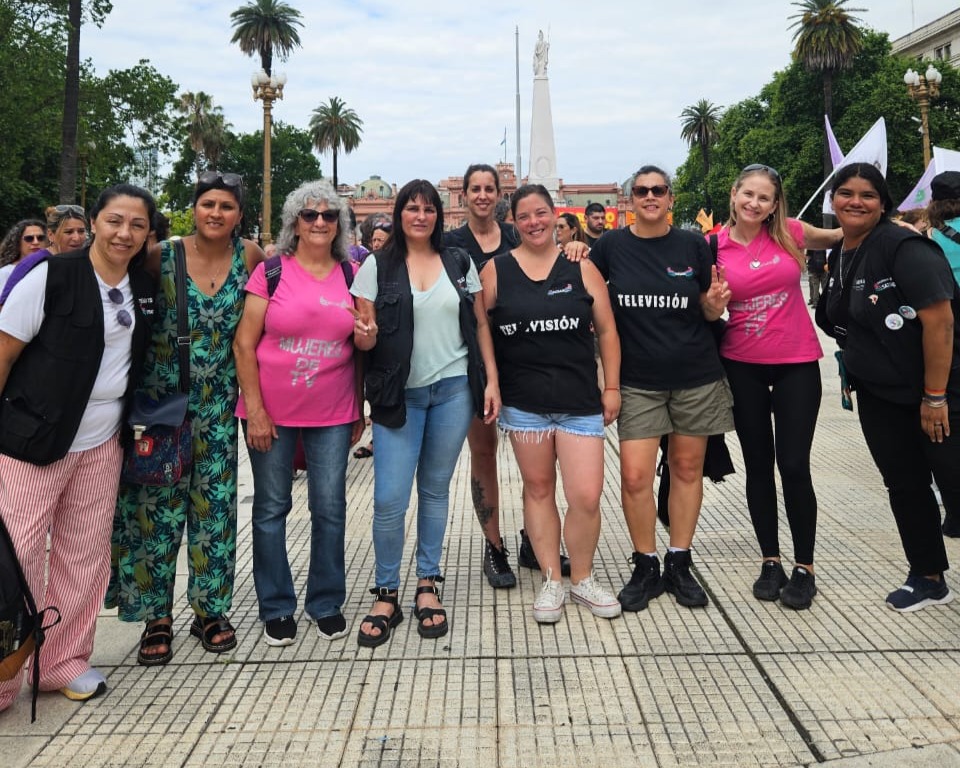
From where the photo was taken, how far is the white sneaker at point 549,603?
141 inches

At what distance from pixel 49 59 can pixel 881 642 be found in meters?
22.9

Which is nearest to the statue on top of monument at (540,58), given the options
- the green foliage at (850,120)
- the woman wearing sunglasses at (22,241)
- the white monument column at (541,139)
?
the white monument column at (541,139)

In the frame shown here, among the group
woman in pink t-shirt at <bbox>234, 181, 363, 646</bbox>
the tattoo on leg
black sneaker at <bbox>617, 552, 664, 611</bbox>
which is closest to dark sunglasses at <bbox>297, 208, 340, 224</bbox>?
woman in pink t-shirt at <bbox>234, 181, 363, 646</bbox>

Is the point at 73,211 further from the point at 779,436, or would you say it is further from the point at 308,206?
the point at 779,436

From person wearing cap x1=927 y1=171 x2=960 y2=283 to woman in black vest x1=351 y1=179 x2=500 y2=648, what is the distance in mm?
2760

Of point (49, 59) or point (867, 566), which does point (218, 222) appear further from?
point (49, 59)

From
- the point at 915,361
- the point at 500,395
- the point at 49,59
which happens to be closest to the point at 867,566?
the point at 915,361

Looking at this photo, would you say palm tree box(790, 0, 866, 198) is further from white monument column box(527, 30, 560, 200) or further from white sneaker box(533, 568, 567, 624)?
white sneaker box(533, 568, 567, 624)

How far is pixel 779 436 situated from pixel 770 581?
27.5 inches

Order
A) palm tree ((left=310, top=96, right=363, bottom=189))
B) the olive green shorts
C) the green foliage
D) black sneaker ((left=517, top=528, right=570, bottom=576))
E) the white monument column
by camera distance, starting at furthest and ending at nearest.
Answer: palm tree ((left=310, top=96, right=363, bottom=189)), the green foliage, the white monument column, black sneaker ((left=517, top=528, right=570, bottom=576)), the olive green shorts

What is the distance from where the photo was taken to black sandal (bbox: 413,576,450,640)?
11.5 feet

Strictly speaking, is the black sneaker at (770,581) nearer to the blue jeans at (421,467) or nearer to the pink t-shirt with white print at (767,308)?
the pink t-shirt with white print at (767,308)

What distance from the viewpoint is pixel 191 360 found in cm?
324

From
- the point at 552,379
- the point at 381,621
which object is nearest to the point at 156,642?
the point at 381,621
